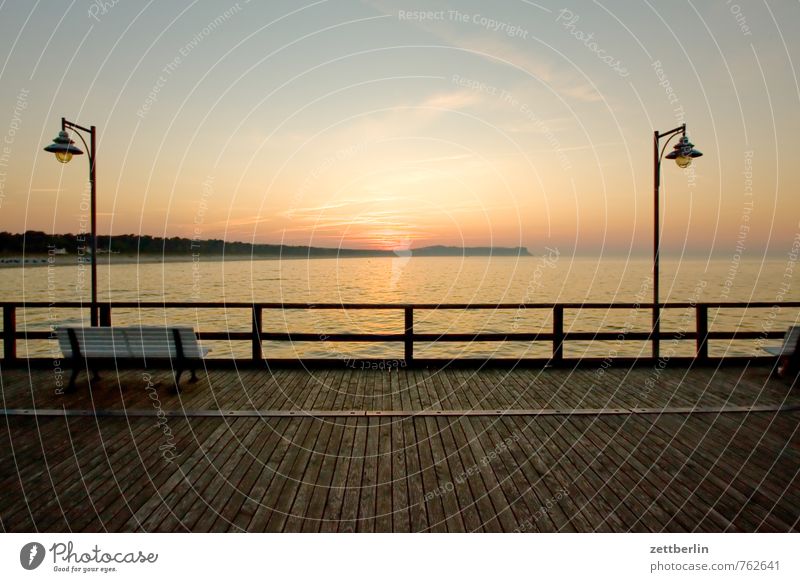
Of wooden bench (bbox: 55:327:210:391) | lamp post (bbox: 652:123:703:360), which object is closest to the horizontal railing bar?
lamp post (bbox: 652:123:703:360)

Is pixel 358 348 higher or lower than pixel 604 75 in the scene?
lower

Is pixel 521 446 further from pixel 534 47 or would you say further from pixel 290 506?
pixel 534 47

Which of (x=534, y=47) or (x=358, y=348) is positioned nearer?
(x=534, y=47)

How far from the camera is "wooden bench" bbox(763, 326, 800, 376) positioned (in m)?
7.16

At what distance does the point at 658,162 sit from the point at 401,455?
8156 millimetres

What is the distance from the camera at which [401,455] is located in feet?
14.5

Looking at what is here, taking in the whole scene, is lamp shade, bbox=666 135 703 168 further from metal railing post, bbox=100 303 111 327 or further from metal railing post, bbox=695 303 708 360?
metal railing post, bbox=100 303 111 327

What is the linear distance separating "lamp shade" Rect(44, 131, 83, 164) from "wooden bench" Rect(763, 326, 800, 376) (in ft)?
40.1

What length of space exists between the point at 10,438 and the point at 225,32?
7460 millimetres

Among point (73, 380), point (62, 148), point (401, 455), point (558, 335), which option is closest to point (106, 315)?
point (73, 380)

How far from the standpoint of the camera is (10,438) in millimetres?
4777

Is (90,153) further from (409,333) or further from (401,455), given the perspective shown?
(401,455)

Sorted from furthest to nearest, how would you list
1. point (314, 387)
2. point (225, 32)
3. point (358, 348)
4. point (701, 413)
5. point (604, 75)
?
1. point (358, 348)
2. point (604, 75)
3. point (225, 32)
4. point (314, 387)
5. point (701, 413)

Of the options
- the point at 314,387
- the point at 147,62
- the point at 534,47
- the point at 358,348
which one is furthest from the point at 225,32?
Result: the point at 358,348
